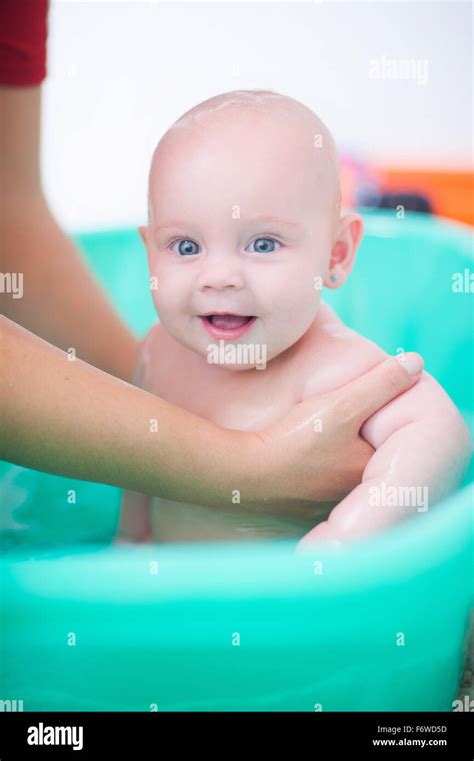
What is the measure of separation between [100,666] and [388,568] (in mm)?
220

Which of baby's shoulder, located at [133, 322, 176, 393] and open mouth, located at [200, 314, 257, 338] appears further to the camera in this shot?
baby's shoulder, located at [133, 322, 176, 393]

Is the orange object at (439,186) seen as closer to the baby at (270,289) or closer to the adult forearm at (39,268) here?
the adult forearm at (39,268)

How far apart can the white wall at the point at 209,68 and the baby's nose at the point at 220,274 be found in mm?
233

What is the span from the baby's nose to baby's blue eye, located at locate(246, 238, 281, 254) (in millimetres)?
25

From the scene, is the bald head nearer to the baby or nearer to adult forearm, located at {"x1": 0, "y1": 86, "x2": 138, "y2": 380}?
the baby

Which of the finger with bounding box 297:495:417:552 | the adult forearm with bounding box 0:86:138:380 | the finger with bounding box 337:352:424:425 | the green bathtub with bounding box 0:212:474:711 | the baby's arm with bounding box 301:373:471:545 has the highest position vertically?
the adult forearm with bounding box 0:86:138:380

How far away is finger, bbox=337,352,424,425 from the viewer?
2.74 feet

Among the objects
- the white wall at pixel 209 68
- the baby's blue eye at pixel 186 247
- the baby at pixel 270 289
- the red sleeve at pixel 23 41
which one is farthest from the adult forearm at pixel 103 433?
the red sleeve at pixel 23 41

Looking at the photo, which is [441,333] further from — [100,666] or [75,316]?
[100,666]

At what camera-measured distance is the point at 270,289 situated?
0.82 meters

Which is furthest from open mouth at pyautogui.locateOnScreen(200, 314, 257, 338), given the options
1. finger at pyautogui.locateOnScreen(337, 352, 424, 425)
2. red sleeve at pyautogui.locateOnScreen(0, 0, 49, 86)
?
red sleeve at pyautogui.locateOnScreen(0, 0, 49, 86)

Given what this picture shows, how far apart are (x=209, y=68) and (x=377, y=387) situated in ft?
1.58

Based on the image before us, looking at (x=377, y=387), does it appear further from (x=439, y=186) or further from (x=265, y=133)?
(x=439, y=186)

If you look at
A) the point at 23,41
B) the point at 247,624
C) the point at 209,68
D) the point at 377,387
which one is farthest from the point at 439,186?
the point at 247,624
